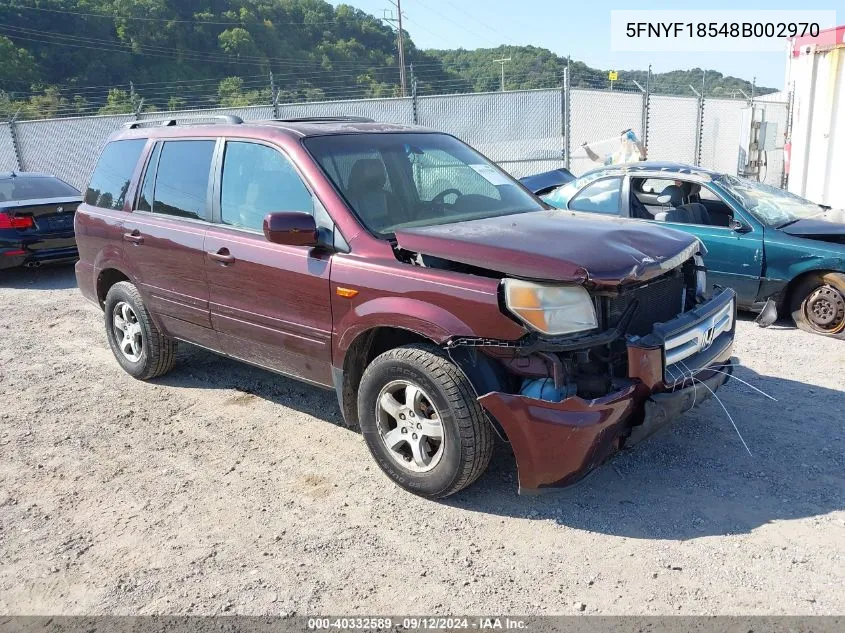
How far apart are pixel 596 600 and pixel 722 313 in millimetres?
1849

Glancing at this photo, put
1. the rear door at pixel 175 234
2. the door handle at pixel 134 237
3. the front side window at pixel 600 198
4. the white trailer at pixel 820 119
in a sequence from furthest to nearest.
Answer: the white trailer at pixel 820 119 → the front side window at pixel 600 198 → the door handle at pixel 134 237 → the rear door at pixel 175 234

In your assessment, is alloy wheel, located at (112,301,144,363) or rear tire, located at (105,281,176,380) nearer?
rear tire, located at (105,281,176,380)

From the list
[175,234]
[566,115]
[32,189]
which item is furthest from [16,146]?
[175,234]

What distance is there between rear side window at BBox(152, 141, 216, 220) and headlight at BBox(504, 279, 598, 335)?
7.97 feet

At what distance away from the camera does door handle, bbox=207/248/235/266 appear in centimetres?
447

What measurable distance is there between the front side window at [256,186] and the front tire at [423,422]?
1.11 metres

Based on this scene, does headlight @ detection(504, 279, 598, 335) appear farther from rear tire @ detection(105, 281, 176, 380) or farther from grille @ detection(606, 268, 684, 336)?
rear tire @ detection(105, 281, 176, 380)

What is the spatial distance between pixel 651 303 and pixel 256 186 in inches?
96.9

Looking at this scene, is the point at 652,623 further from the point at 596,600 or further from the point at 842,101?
the point at 842,101

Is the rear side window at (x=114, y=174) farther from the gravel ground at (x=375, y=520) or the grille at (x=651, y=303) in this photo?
the grille at (x=651, y=303)

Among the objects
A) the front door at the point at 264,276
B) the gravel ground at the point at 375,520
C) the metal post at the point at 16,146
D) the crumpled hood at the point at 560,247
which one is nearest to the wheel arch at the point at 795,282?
the gravel ground at the point at 375,520

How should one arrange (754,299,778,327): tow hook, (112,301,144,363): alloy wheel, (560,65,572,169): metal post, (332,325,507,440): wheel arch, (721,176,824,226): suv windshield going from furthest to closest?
(560,65,572,169): metal post → (721,176,824,226): suv windshield → (754,299,778,327): tow hook → (112,301,144,363): alloy wheel → (332,325,507,440): wheel arch

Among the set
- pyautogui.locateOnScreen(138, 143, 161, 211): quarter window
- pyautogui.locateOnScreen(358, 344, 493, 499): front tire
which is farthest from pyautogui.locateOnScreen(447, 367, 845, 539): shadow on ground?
pyautogui.locateOnScreen(138, 143, 161, 211): quarter window

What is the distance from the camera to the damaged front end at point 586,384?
323 centimetres
